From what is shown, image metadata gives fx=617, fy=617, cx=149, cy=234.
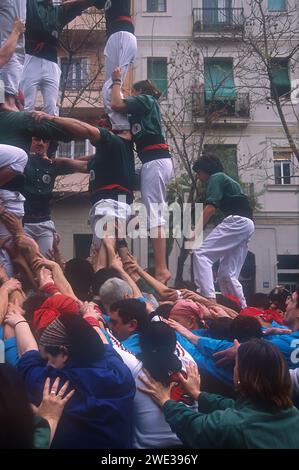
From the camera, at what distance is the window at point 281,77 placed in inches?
451

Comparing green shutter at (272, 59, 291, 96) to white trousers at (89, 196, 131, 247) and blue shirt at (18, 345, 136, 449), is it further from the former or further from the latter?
blue shirt at (18, 345, 136, 449)

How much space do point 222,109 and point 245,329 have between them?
9240mm

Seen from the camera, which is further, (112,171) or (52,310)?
(112,171)

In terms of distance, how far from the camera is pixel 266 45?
35.8 ft

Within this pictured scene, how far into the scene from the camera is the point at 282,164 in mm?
13219

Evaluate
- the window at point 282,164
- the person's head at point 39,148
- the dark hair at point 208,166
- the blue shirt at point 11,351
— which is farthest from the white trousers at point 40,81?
the window at point 282,164

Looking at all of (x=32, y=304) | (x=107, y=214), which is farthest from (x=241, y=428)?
(x=107, y=214)

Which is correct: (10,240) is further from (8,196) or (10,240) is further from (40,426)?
(40,426)

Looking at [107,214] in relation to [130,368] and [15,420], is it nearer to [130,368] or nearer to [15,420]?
[130,368]

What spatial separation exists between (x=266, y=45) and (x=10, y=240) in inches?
291

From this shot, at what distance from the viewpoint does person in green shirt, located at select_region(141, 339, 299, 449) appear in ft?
9.53

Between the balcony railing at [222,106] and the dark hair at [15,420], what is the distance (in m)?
9.55

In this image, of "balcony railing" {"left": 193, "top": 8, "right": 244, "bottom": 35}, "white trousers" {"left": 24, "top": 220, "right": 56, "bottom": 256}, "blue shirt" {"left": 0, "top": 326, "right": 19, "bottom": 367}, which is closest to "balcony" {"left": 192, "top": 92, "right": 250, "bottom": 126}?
"balcony railing" {"left": 193, "top": 8, "right": 244, "bottom": 35}

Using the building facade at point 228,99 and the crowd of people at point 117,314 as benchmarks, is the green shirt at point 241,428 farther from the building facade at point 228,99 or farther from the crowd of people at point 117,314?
the building facade at point 228,99
